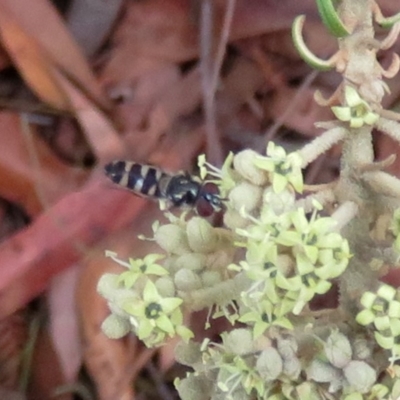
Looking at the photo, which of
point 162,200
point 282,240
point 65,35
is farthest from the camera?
point 65,35

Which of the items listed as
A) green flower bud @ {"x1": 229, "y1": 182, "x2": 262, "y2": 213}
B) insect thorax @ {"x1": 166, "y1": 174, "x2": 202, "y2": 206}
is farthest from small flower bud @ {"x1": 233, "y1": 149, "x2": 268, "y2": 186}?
insect thorax @ {"x1": 166, "y1": 174, "x2": 202, "y2": 206}

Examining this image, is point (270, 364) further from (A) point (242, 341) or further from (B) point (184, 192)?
(B) point (184, 192)

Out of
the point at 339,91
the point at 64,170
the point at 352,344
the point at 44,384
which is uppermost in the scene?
the point at 339,91

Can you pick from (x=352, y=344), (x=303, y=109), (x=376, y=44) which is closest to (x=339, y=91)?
(x=376, y=44)

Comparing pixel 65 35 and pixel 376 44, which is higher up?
pixel 376 44

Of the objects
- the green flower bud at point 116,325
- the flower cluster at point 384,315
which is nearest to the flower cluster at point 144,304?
the green flower bud at point 116,325

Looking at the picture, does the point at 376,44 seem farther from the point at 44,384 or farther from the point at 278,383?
the point at 44,384
